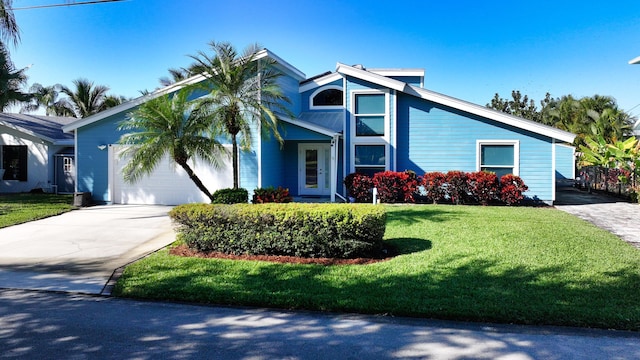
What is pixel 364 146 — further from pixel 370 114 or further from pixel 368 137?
pixel 370 114

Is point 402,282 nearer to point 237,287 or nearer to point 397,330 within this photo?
point 397,330

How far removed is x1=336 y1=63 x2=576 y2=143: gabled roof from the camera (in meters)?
15.4

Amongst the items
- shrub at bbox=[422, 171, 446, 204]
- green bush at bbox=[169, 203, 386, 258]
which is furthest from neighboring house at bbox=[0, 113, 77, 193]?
shrub at bbox=[422, 171, 446, 204]

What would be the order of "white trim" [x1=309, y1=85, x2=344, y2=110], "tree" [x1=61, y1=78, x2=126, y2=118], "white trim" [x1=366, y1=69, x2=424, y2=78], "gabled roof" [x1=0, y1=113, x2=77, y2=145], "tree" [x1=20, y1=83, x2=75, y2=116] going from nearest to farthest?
"white trim" [x1=309, y1=85, x2=344, y2=110] → "white trim" [x1=366, y1=69, x2=424, y2=78] → "gabled roof" [x1=0, y1=113, x2=77, y2=145] → "tree" [x1=61, y1=78, x2=126, y2=118] → "tree" [x1=20, y1=83, x2=75, y2=116]

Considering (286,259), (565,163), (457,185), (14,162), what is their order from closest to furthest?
(286,259), (457,185), (14,162), (565,163)

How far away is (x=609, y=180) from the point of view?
1912 cm

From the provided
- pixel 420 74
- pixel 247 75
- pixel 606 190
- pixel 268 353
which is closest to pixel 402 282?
pixel 268 353

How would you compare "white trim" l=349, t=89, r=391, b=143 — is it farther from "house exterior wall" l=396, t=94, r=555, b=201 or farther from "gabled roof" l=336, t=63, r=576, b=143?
"house exterior wall" l=396, t=94, r=555, b=201

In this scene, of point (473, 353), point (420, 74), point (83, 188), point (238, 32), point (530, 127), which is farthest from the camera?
point (420, 74)

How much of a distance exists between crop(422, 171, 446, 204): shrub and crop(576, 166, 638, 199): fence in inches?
264

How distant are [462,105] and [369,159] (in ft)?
13.0

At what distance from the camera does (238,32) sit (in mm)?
14227

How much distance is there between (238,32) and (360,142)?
19.9ft

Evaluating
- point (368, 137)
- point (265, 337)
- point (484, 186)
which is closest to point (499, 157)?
point (484, 186)
